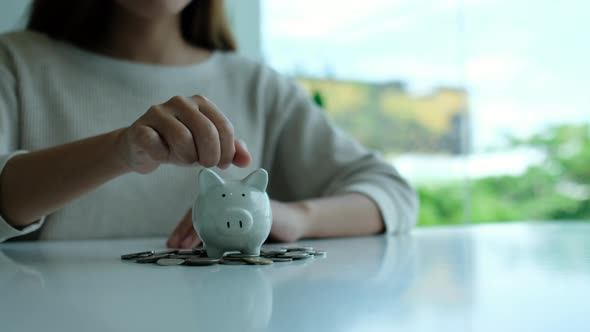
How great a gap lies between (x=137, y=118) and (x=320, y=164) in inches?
19.2

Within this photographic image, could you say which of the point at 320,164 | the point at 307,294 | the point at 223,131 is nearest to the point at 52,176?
the point at 223,131

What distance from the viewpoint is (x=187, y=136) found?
0.70m

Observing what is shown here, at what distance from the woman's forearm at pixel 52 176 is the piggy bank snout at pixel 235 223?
193 millimetres

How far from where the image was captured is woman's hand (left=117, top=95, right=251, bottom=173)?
702 mm

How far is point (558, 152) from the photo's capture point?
5.40 meters

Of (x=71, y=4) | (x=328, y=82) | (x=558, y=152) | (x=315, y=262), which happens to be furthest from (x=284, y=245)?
(x=558, y=152)

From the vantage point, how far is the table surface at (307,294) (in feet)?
1.19

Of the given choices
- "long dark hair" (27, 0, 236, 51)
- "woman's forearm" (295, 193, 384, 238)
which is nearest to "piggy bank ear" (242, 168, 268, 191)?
"woman's forearm" (295, 193, 384, 238)

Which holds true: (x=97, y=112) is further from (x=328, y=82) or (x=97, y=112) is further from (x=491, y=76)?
(x=491, y=76)

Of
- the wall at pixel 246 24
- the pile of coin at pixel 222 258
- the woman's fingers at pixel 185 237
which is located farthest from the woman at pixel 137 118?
the wall at pixel 246 24

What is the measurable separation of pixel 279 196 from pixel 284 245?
0.61 meters

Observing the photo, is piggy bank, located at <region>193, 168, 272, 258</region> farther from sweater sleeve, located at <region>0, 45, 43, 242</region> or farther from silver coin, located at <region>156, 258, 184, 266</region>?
sweater sleeve, located at <region>0, 45, 43, 242</region>

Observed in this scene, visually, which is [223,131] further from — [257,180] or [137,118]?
[137,118]

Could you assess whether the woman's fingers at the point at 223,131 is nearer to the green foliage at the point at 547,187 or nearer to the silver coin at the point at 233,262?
the silver coin at the point at 233,262
